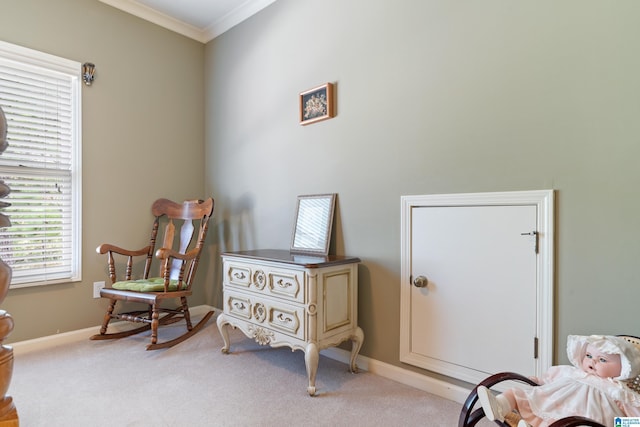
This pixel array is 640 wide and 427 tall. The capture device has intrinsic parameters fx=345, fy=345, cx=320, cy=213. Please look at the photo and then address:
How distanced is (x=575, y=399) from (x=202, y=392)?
1.73 meters

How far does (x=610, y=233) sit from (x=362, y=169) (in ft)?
4.23

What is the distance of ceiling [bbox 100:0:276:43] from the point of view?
9.77 feet

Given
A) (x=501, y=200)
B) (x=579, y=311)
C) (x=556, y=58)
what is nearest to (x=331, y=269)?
(x=501, y=200)

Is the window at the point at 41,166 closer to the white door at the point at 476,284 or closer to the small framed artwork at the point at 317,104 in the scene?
the small framed artwork at the point at 317,104

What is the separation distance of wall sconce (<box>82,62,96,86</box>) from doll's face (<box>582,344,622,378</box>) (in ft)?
11.7

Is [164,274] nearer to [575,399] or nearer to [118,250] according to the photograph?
[118,250]

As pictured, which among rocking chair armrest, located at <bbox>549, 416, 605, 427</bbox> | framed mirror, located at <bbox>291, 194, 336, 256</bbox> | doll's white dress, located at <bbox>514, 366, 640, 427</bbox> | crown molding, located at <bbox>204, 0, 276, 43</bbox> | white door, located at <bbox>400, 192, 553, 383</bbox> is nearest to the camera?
rocking chair armrest, located at <bbox>549, 416, 605, 427</bbox>

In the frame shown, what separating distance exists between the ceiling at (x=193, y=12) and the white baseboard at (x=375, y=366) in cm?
273

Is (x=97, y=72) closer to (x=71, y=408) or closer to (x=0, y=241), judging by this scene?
(x=0, y=241)

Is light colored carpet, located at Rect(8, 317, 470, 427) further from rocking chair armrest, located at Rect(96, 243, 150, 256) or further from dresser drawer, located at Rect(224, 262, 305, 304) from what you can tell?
rocking chair armrest, located at Rect(96, 243, 150, 256)

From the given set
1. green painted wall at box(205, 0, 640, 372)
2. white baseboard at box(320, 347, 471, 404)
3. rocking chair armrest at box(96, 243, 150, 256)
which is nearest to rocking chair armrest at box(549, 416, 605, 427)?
green painted wall at box(205, 0, 640, 372)

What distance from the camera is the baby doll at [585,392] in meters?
1.10

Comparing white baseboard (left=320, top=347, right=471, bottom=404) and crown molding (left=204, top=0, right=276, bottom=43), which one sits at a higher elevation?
→ crown molding (left=204, top=0, right=276, bottom=43)

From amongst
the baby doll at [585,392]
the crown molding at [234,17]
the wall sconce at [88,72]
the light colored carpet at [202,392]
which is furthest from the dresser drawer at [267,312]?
the crown molding at [234,17]
